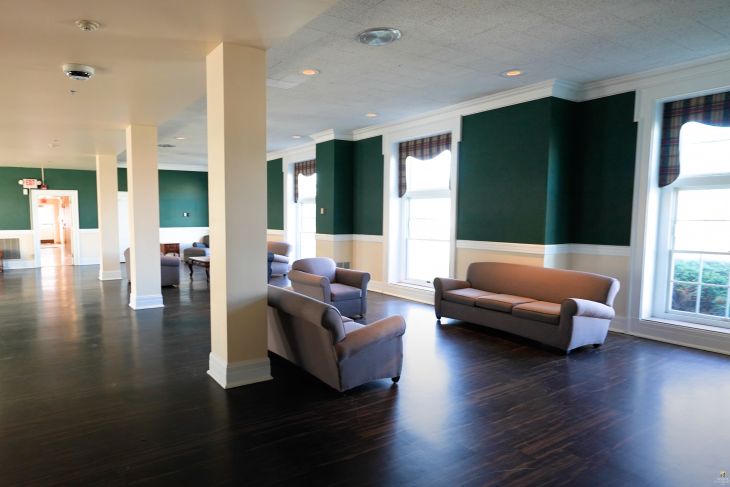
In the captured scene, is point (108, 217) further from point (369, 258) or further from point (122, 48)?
point (122, 48)

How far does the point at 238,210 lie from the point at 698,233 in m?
4.82

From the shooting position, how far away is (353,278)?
6.08m

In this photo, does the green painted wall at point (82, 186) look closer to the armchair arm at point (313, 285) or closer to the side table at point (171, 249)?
the side table at point (171, 249)

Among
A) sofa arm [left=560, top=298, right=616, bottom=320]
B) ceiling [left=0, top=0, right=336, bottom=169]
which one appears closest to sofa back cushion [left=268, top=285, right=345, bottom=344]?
ceiling [left=0, top=0, right=336, bottom=169]

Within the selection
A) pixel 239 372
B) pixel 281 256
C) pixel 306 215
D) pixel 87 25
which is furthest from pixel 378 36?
pixel 306 215

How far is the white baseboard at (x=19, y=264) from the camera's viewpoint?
1123 centimetres

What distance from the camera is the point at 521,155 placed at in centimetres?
560

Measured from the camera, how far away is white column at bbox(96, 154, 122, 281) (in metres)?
9.14

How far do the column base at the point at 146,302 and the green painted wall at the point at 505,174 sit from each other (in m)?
4.54

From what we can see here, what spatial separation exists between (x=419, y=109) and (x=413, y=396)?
4.55 m

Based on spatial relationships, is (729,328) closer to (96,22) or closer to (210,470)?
(210,470)

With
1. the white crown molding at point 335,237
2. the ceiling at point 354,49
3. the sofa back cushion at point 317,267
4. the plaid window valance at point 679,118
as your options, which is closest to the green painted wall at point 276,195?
the white crown molding at point 335,237

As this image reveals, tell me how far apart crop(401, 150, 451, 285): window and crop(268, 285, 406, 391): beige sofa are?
11.9 feet

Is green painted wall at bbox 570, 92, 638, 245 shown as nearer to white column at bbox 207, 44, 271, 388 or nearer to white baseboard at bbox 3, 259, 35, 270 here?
white column at bbox 207, 44, 271, 388
